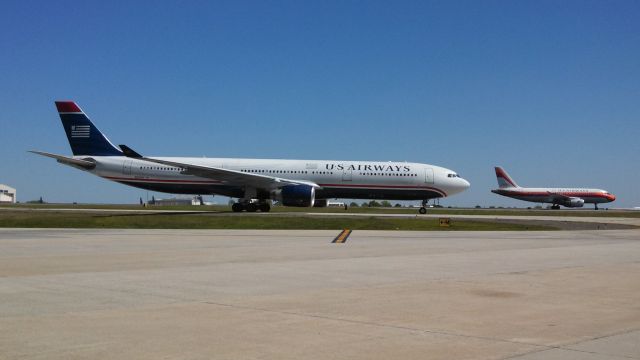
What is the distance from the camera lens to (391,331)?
7215 millimetres

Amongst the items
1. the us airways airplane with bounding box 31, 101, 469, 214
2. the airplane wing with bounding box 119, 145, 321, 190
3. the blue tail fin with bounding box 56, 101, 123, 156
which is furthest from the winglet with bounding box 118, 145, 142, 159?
the blue tail fin with bounding box 56, 101, 123, 156

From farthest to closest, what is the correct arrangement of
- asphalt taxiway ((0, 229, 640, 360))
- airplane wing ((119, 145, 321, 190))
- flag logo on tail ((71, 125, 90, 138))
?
flag logo on tail ((71, 125, 90, 138)), airplane wing ((119, 145, 321, 190)), asphalt taxiway ((0, 229, 640, 360))

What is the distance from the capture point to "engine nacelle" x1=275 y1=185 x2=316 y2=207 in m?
43.3

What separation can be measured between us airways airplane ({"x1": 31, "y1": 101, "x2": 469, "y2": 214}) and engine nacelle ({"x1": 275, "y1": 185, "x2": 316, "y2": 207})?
2545 mm

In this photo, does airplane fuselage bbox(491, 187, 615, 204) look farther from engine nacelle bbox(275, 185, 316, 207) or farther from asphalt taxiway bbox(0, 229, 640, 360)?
asphalt taxiway bbox(0, 229, 640, 360)

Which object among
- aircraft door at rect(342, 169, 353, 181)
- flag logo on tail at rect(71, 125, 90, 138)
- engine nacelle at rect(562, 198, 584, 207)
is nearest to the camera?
aircraft door at rect(342, 169, 353, 181)

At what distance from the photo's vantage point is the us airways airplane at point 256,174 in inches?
1871

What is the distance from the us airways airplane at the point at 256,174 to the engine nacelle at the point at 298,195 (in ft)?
8.35

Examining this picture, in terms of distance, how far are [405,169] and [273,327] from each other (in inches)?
1645

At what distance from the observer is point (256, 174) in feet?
152

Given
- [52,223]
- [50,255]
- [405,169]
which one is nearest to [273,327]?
[50,255]

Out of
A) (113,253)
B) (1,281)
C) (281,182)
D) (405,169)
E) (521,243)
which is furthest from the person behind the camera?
(405,169)

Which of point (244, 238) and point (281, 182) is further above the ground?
point (281, 182)

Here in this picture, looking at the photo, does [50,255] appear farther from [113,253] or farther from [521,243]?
[521,243]
